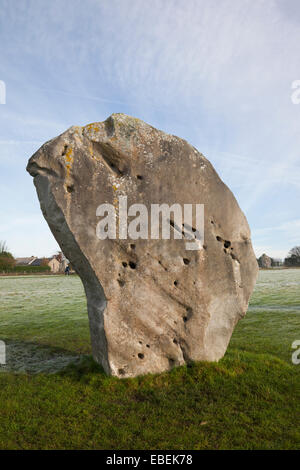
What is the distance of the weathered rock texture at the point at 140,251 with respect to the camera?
7.45 meters

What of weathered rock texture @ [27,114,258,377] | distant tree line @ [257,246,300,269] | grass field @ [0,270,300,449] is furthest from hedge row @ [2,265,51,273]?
weathered rock texture @ [27,114,258,377]

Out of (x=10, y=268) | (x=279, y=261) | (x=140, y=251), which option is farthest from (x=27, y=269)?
(x=279, y=261)

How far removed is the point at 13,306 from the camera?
20.2 m

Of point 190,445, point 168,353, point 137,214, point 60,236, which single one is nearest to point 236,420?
point 190,445

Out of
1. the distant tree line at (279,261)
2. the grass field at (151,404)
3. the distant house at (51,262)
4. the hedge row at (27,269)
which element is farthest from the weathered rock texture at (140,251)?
the distant tree line at (279,261)

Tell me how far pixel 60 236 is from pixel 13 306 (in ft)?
47.5

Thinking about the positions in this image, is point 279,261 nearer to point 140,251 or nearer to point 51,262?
point 51,262

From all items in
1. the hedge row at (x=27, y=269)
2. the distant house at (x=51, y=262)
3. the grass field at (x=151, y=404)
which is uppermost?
the distant house at (x=51, y=262)

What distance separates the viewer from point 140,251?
7.76 metres

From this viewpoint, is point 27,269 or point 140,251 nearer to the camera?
point 140,251

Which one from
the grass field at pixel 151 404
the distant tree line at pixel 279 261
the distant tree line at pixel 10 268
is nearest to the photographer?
the grass field at pixel 151 404

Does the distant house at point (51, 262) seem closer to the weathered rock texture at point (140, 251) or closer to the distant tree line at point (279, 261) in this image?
the distant tree line at point (279, 261)
